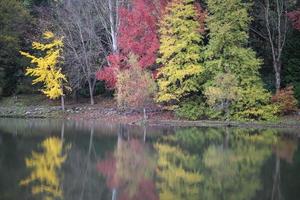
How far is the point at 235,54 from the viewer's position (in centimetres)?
3691

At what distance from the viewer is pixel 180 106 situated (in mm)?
39094

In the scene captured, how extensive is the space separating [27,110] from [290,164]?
28.8 meters

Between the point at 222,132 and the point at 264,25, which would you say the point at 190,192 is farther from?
the point at 264,25

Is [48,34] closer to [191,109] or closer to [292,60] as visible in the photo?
[191,109]

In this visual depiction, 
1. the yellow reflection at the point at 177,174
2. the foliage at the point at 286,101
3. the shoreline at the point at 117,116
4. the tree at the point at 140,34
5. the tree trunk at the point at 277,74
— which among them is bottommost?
the yellow reflection at the point at 177,174

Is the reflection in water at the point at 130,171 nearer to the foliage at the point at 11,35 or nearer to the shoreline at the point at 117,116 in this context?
the shoreline at the point at 117,116

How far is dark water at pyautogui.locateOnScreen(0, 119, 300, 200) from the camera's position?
15.2 metres

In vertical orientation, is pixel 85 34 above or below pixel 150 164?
above

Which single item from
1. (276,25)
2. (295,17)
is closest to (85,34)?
(276,25)

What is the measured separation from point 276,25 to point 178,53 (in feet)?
27.0

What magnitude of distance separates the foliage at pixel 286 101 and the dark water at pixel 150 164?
4.81 metres

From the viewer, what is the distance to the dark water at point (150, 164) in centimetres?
1518

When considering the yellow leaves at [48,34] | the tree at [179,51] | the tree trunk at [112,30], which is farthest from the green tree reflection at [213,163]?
the yellow leaves at [48,34]

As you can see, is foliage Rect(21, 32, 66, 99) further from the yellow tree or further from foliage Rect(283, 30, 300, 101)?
foliage Rect(283, 30, 300, 101)
